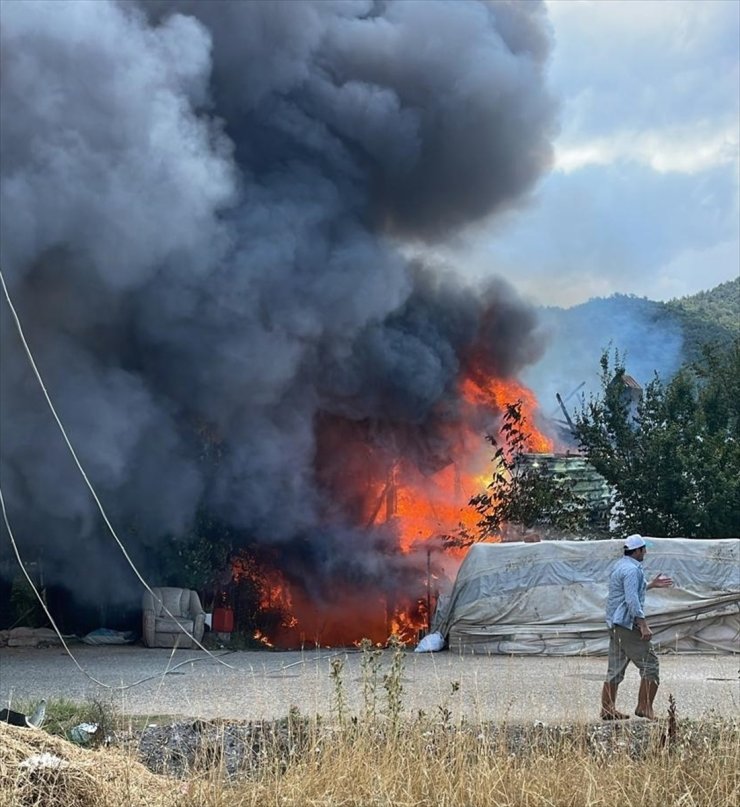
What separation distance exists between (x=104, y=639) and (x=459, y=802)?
11079 millimetres

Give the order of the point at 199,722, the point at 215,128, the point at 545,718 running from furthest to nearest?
1. the point at 215,128
2. the point at 545,718
3. the point at 199,722

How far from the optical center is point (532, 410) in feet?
64.4

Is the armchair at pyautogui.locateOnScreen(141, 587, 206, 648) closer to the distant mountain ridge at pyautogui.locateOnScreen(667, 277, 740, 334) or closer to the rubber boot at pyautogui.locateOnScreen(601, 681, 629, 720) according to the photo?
the rubber boot at pyautogui.locateOnScreen(601, 681, 629, 720)

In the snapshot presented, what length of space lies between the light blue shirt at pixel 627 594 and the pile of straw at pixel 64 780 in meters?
3.89

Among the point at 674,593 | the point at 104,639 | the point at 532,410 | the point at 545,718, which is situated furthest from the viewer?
the point at 532,410

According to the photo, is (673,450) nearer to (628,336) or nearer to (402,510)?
(402,510)

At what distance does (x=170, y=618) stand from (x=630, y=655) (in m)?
8.36

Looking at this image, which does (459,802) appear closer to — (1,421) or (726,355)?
(1,421)

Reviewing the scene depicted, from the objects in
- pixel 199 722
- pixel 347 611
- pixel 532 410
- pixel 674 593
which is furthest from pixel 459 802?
pixel 532 410

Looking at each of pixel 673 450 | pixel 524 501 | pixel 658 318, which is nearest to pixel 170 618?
pixel 524 501

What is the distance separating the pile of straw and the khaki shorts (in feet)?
12.6

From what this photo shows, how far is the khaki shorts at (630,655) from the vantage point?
22.2 ft

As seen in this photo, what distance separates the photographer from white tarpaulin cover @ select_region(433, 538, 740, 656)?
40.3 feet

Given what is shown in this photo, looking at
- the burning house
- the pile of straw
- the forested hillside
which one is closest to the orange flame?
the burning house
